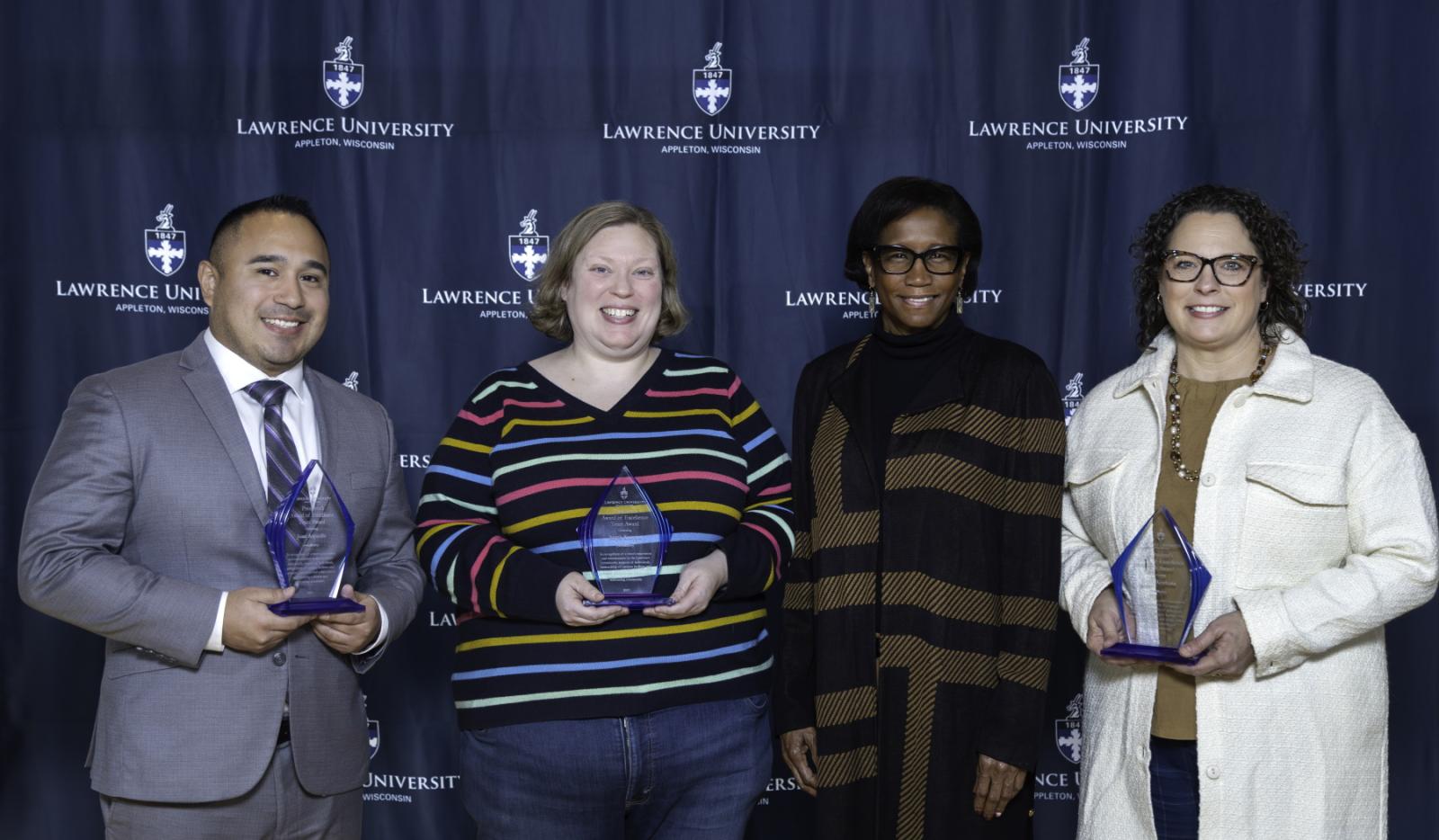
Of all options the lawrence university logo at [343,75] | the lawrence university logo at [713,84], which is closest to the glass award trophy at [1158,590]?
the lawrence university logo at [713,84]

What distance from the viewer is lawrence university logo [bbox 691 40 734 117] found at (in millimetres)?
3441

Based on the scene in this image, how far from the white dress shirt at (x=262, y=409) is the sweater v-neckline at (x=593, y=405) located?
0.41 m

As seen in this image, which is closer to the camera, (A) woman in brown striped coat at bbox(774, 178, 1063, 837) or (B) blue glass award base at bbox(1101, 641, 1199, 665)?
(B) blue glass award base at bbox(1101, 641, 1199, 665)

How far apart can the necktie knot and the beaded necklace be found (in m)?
1.60

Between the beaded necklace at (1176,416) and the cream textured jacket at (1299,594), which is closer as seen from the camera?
the cream textured jacket at (1299,594)

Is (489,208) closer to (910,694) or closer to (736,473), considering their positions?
(736,473)

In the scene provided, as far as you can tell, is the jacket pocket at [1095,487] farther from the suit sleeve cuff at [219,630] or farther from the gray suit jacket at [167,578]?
the suit sleeve cuff at [219,630]

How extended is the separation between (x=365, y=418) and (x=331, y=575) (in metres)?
0.36

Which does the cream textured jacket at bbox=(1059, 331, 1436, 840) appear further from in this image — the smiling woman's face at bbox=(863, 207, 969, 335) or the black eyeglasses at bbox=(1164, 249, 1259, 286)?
the smiling woman's face at bbox=(863, 207, 969, 335)

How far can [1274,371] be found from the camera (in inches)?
83.5

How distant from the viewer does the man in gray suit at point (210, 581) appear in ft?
6.40

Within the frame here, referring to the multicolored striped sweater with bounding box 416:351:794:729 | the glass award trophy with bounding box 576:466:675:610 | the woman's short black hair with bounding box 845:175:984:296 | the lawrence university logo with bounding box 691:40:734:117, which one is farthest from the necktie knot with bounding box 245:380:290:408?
the lawrence university logo with bounding box 691:40:734:117

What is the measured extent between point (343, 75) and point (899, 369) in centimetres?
201

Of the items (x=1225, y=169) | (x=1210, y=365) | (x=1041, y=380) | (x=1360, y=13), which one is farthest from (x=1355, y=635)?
(x=1360, y=13)
